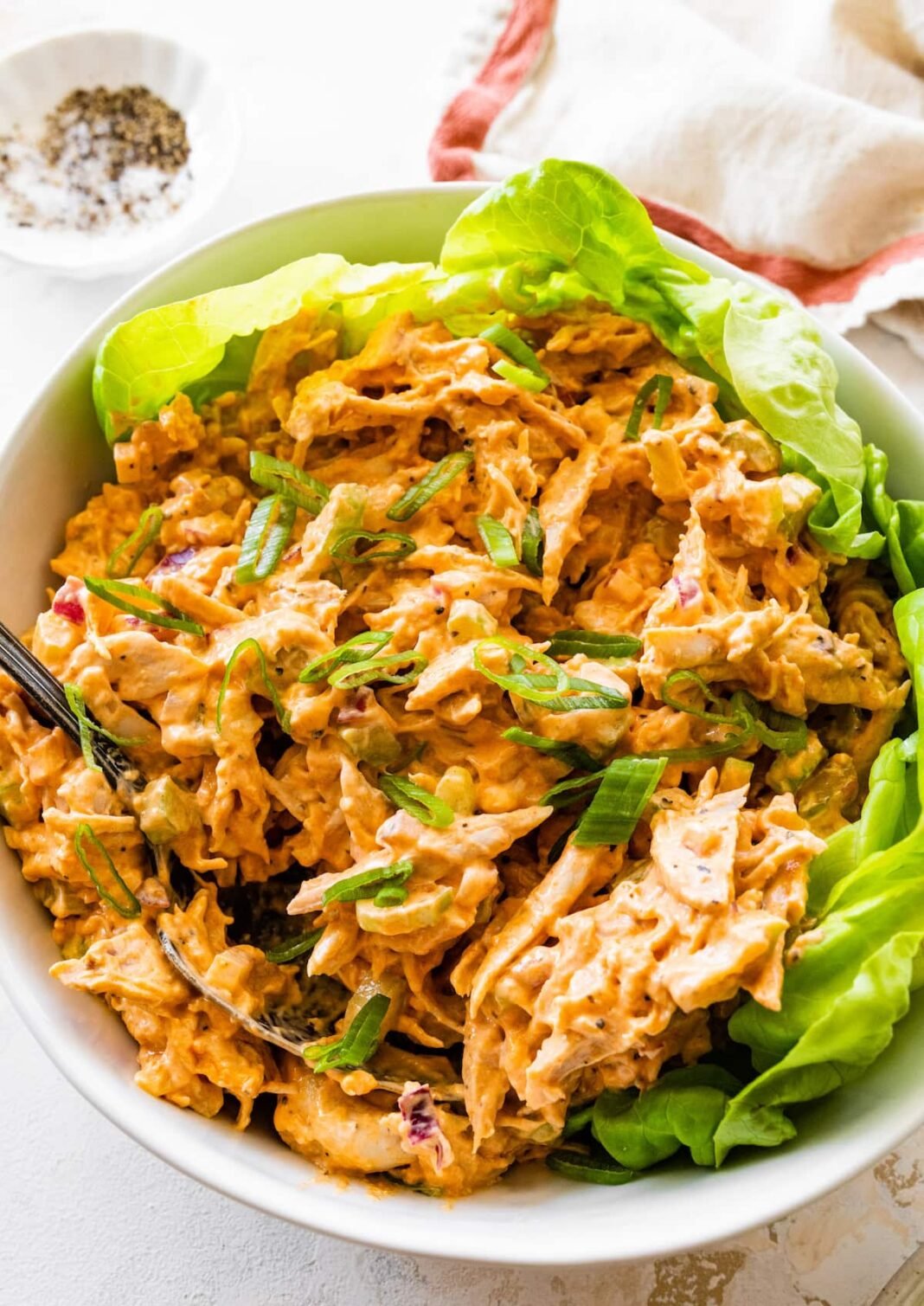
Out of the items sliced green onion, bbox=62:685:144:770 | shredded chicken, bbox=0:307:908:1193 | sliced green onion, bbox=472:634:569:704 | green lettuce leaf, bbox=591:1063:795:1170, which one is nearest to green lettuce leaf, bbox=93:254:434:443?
shredded chicken, bbox=0:307:908:1193

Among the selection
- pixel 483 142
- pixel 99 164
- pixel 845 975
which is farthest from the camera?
pixel 99 164

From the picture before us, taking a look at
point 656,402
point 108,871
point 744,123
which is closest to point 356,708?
point 108,871

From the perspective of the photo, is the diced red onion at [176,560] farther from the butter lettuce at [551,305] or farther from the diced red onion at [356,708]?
the diced red onion at [356,708]

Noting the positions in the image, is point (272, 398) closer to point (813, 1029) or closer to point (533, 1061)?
point (533, 1061)

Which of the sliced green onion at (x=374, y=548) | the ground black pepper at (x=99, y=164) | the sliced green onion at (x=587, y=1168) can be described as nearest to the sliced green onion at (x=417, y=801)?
the sliced green onion at (x=374, y=548)

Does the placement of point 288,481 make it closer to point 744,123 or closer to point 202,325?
point 202,325
